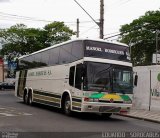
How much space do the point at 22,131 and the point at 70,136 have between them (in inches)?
67.9

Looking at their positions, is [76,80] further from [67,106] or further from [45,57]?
[45,57]

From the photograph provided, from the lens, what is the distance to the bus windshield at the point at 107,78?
17375 millimetres

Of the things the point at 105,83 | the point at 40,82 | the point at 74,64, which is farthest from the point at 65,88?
the point at 40,82

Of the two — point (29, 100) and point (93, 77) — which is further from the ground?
point (93, 77)

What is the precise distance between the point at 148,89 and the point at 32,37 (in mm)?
38374

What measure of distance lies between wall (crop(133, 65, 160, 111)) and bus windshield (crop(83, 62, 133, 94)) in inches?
205

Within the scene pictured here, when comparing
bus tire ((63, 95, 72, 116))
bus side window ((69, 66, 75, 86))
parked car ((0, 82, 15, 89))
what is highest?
bus side window ((69, 66, 75, 86))

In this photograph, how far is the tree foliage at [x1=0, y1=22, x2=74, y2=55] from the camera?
59.8 metres

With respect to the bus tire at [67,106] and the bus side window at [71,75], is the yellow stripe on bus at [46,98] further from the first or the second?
the bus side window at [71,75]

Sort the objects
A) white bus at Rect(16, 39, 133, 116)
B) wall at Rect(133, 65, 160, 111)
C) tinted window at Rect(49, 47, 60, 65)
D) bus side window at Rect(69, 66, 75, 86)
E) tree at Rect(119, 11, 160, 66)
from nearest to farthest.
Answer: white bus at Rect(16, 39, 133, 116) < bus side window at Rect(69, 66, 75, 86) < tinted window at Rect(49, 47, 60, 65) < wall at Rect(133, 65, 160, 111) < tree at Rect(119, 11, 160, 66)

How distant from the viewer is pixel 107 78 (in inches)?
691

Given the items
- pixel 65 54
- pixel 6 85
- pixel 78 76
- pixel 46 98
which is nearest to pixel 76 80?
pixel 78 76

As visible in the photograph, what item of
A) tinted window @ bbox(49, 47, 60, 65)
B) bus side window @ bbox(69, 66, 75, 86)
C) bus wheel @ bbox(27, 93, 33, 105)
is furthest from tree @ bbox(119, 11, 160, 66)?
bus side window @ bbox(69, 66, 75, 86)

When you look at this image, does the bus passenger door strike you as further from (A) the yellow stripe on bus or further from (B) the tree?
(B) the tree
